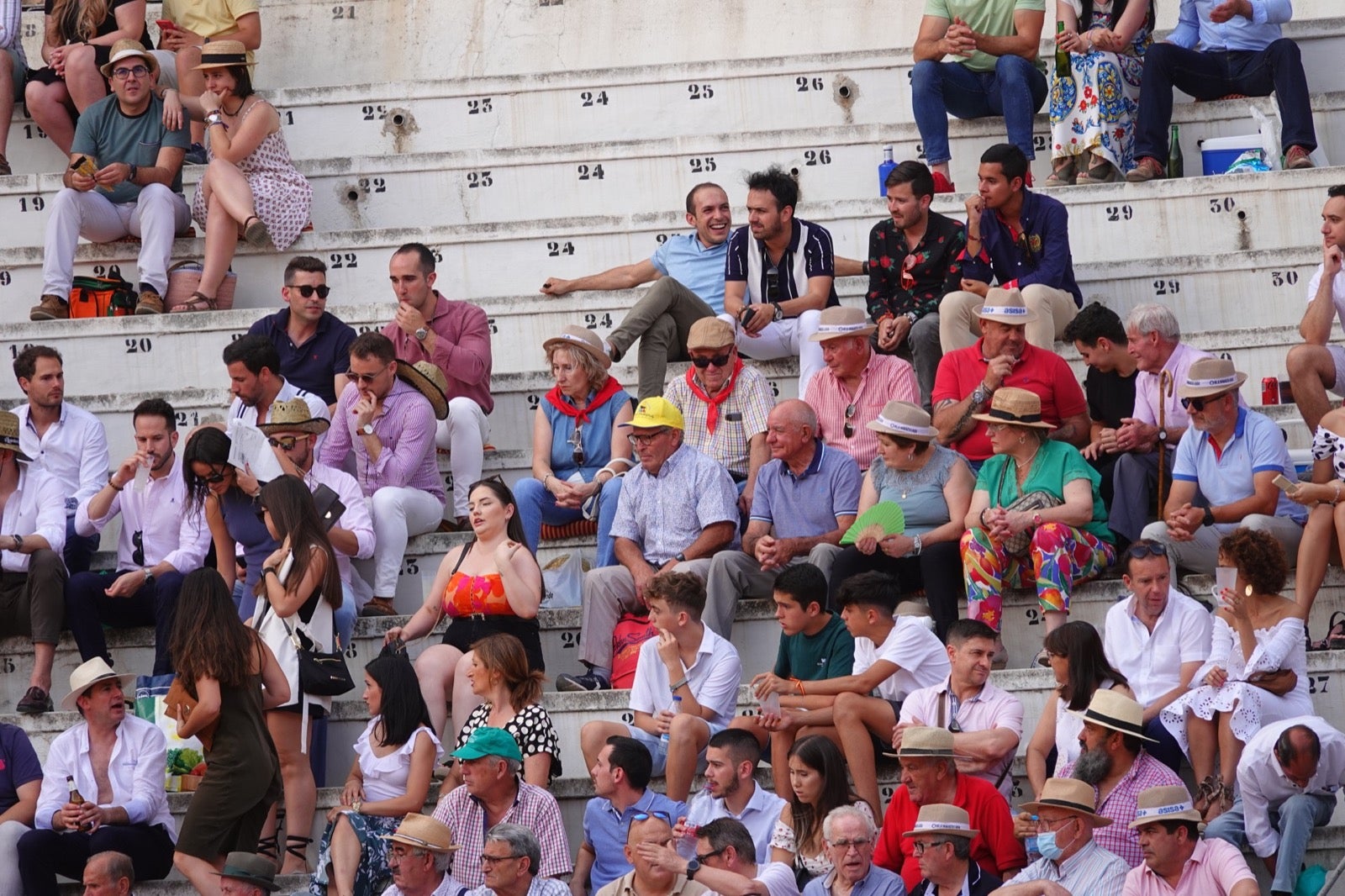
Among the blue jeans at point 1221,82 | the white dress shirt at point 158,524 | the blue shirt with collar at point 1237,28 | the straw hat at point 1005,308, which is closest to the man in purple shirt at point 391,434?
the white dress shirt at point 158,524

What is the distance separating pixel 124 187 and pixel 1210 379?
581 centimetres

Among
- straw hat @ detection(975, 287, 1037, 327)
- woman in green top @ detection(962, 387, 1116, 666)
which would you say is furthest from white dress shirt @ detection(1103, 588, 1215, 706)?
straw hat @ detection(975, 287, 1037, 327)

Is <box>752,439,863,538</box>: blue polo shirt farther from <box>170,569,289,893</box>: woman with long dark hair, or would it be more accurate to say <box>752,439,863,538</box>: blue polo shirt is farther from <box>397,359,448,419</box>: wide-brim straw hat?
<box>170,569,289,893</box>: woman with long dark hair

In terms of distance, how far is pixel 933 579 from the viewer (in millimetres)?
9469

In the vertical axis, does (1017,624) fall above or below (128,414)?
below

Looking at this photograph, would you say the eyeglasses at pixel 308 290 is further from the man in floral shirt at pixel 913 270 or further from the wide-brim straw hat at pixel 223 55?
the man in floral shirt at pixel 913 270

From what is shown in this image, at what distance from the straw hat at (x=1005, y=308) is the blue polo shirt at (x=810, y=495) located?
0.85 m

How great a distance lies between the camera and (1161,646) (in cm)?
883

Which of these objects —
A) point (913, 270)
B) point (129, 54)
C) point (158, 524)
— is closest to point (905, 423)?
point (913, 270)

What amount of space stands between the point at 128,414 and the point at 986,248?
4.09 m

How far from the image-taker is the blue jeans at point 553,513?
10.2 meters

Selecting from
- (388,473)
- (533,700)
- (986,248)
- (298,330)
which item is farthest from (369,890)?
(986,248)

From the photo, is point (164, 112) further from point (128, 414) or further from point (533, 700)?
point (533, 700)

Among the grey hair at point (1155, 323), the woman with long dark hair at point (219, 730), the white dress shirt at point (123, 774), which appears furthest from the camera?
the grey hair at point (1155, 323)
